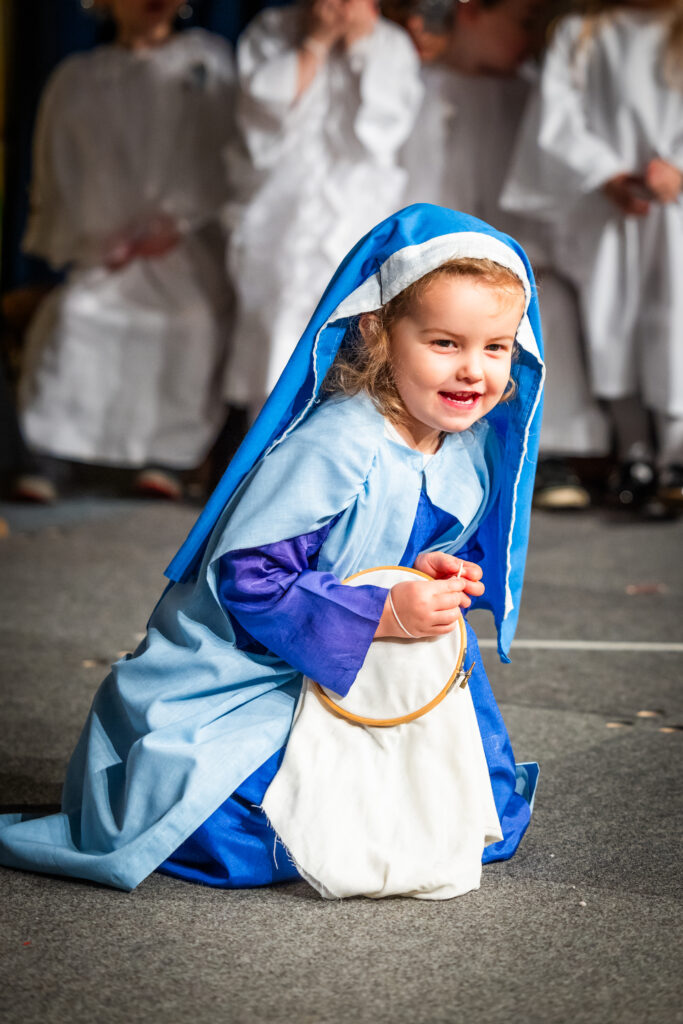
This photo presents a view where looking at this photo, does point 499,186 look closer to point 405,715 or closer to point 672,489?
point 672,489

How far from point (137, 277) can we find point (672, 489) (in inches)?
60.5

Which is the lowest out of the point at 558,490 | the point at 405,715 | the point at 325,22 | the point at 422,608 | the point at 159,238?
the point at 558,490

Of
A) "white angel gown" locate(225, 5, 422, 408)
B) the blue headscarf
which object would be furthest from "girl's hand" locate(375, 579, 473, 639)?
"white angel gown" locate(225, 5, 422, 408)

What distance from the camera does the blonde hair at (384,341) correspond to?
112 cm

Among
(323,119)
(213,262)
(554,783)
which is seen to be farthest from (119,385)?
(554,783)

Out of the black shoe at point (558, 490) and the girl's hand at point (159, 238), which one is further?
the girl's hand at point (159, 238)

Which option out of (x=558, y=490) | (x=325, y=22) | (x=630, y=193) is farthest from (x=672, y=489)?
(x=325, y=22)

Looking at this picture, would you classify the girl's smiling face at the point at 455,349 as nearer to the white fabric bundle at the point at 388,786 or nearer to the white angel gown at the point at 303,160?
the white fabric bundle at the point at 388,786

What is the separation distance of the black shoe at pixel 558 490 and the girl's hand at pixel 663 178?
74 centimetres

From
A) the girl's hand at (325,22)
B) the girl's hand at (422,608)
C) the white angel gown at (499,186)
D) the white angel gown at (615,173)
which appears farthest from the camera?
the white angel gown at (499,186)

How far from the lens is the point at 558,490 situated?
3189 millimetres

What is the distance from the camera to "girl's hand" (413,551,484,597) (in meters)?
1.11

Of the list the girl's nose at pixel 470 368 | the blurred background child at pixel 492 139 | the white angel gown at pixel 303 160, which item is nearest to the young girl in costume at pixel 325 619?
the girl's nose at pixel 470 368

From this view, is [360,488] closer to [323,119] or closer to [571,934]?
[571,934]
